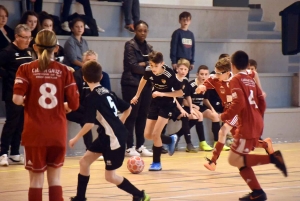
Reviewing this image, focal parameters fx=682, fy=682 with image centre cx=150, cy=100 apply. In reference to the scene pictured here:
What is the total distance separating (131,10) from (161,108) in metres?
3.89

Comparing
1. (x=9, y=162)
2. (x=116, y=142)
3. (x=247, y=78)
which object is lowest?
(x=9, y=162)

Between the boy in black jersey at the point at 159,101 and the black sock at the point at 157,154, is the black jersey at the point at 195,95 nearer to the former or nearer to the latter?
the boy in black jersey at the point at 159,101

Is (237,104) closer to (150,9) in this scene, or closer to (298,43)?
(298,43)

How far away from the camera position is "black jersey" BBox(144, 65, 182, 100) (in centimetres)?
918

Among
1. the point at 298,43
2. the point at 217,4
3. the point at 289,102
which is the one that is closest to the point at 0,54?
the point at 298,43

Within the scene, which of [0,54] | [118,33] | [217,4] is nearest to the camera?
[0,54]

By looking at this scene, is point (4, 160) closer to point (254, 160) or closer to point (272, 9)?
point (254, 160)

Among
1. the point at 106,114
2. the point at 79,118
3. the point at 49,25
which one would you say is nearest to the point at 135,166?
the point at 79,118

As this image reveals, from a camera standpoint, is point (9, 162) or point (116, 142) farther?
point (9, 162)

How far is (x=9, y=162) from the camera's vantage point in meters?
9.86

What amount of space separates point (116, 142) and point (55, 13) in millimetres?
6283

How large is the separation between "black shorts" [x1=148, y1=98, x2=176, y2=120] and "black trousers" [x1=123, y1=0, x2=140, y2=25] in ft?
11.9

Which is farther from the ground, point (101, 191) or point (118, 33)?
point (118, 33)

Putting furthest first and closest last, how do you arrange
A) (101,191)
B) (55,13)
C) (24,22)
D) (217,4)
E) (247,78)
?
(217,4) < (55,13) < (24,22) < (101,191) < (247,78)
